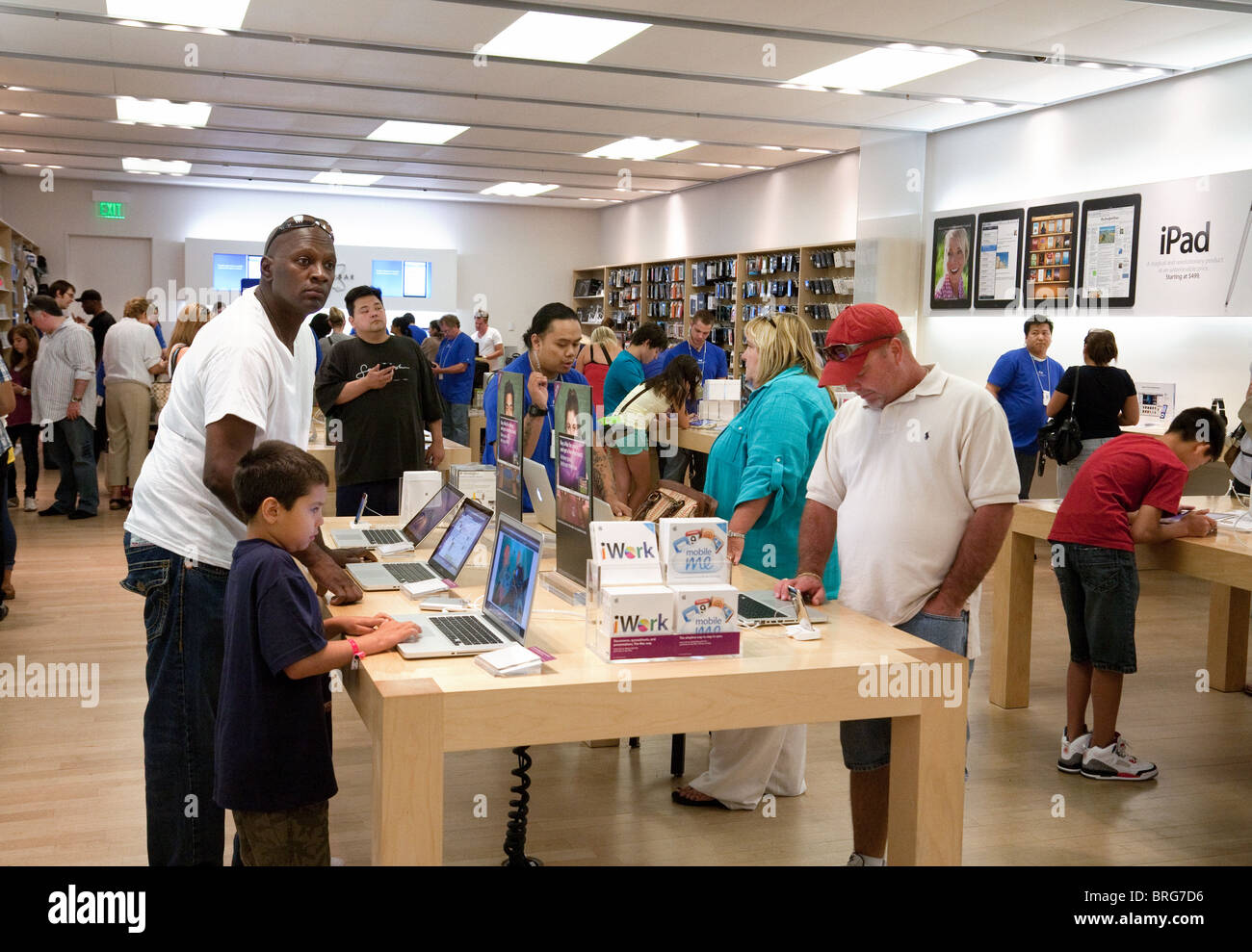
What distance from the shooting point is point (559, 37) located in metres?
7.79

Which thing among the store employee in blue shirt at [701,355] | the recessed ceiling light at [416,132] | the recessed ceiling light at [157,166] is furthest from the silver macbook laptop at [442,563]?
the recessed ceiling light at [157,166]

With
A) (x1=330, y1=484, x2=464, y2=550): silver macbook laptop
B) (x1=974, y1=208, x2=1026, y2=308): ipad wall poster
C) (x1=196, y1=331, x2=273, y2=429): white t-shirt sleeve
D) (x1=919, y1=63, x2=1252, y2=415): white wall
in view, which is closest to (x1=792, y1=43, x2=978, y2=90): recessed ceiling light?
(x1=919, y1=63, x2=1252, y2=415): white wall

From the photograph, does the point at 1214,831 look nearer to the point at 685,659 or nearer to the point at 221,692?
the point at 685,659

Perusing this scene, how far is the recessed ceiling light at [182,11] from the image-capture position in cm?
717

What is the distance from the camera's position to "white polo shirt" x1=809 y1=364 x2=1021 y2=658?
293cm

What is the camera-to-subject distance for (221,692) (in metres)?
2.43

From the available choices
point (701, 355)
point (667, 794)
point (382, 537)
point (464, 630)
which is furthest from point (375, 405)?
point (701, 355)

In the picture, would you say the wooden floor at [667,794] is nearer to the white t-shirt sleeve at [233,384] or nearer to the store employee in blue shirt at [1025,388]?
the white t-shirt sleeve at [233,384]

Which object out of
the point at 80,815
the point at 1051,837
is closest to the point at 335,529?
the point at 80,815

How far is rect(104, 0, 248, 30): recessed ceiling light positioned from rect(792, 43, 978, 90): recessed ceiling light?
406 centimetres

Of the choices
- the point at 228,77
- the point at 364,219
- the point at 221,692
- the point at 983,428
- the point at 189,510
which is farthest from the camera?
the point at 364,219

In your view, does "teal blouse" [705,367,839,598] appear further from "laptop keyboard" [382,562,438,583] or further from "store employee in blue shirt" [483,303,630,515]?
"laptop keyboard" [382,562,438,583]

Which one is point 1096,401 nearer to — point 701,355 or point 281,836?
point 701,355

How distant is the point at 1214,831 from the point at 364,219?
16772 millimetres
